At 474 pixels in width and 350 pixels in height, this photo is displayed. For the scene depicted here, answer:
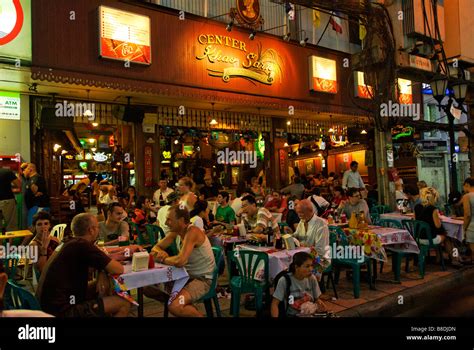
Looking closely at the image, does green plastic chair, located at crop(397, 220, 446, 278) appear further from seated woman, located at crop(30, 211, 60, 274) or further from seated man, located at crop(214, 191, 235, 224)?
seated woman, located at crop(30, 211, 60, 274)

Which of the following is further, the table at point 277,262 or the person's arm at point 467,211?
the person's arm at point 467,211

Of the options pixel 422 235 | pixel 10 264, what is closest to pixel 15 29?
pixel 10 264

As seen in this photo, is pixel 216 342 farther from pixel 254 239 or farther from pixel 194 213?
pixel 194 213

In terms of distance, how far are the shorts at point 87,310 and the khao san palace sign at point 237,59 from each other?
25.5 feet

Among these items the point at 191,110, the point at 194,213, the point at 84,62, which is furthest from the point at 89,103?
the point at 194,213

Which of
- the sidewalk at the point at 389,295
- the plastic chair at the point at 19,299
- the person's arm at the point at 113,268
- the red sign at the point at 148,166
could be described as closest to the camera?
the plastic chair at the point at 19,299

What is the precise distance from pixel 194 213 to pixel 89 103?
5.59 meters

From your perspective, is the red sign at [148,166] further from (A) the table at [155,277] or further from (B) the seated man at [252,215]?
(A) the table at [155,277]

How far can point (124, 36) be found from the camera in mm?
→ 8812

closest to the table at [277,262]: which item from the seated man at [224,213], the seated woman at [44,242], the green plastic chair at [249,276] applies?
the green plastic chair at [249,276]

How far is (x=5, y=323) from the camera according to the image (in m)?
2.85

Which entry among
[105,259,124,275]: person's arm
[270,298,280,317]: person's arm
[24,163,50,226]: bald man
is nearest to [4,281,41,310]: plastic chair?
[105,259,124,275]: person's arm

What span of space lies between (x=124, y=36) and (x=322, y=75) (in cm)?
697

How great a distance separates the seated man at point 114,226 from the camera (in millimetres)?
6637
